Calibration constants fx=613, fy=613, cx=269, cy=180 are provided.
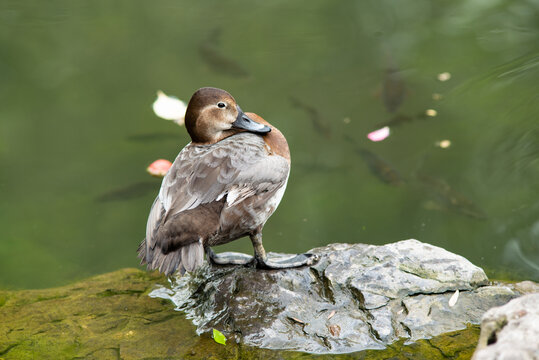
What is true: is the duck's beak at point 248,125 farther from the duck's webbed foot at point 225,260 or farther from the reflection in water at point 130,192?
the reflection in water at point 130,192

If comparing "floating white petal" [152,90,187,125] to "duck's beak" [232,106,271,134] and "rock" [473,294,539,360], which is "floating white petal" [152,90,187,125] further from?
"rock" [473,294,539,360]

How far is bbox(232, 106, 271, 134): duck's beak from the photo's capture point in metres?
3.85

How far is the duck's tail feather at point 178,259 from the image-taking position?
3121 millimetres

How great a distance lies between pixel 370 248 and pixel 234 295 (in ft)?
2.94

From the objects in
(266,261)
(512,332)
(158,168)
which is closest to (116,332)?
(266,261)

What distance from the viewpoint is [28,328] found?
11.5 feet

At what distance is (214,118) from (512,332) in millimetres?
2154

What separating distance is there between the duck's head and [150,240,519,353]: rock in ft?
2.81

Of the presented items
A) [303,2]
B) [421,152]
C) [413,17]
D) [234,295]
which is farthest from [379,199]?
[303,2]

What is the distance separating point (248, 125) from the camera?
12.7ft

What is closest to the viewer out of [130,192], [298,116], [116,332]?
[116,332]

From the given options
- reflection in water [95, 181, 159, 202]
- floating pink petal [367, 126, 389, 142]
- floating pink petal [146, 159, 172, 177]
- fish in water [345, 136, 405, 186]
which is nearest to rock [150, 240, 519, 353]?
fish in water [345, 136, 405, 186]

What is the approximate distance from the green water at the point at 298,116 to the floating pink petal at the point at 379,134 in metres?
0.10

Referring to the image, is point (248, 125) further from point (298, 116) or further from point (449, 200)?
point (298, 116)
